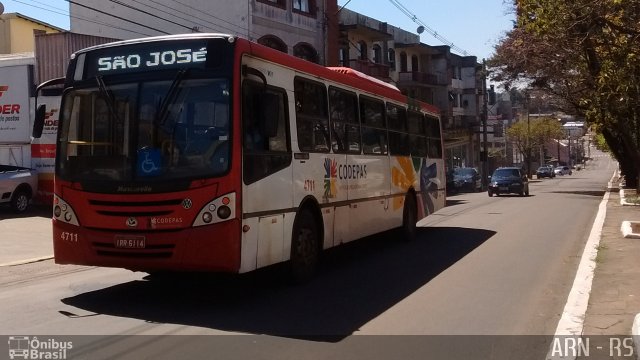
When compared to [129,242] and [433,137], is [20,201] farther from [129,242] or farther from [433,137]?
[129,242]

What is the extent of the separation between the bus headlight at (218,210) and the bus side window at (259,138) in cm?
34

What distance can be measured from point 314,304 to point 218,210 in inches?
66.0

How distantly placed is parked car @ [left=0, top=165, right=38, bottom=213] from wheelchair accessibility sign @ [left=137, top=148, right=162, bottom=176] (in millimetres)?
13926

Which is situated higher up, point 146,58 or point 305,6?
point 305,6

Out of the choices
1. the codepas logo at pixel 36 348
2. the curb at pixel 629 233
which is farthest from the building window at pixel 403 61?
the codepas logo at pixel 36 348

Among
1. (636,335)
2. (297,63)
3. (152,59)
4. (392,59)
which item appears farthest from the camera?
(392,59)

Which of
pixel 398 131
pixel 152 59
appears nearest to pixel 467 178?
pixel 398 131

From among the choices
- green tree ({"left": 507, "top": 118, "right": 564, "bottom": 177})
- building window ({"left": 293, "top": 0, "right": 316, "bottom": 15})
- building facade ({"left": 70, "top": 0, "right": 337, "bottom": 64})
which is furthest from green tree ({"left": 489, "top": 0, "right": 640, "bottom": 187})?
green tree ({"left": 507, "top": 118, "right": 564, "bottom": 177})

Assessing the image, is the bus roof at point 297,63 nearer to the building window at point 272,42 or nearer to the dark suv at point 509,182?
the building window at point 272,42

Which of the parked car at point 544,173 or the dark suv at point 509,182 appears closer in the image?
the dark suv at point 509,182

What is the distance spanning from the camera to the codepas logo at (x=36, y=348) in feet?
18.1

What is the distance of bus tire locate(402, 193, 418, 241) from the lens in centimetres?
1366

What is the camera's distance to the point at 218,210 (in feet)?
22.7

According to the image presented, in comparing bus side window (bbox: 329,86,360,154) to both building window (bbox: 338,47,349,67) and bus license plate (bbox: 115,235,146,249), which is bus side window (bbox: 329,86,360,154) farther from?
building window (bbox: 338,47,349,67)
